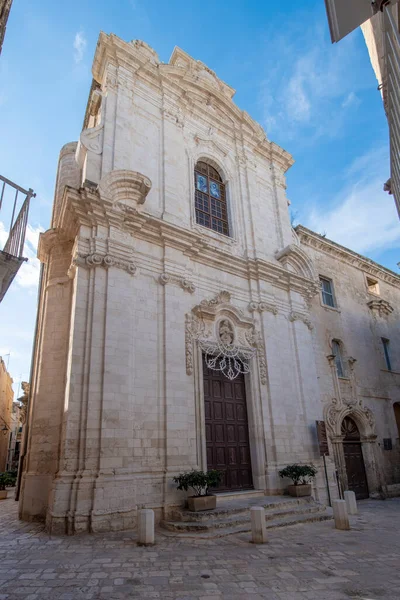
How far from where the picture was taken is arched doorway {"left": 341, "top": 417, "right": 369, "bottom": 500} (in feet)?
46.1

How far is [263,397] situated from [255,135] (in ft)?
37.1

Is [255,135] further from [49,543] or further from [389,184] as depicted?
[49,543]

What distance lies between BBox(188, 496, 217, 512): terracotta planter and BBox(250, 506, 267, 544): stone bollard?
5.26 ft

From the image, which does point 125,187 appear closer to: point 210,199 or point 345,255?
point 210,199

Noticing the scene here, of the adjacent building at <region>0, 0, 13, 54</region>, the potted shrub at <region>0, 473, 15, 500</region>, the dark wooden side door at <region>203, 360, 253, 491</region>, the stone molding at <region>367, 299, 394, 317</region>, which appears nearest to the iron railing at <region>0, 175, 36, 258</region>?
the adjacent building at <region>0, 0, 13, 54</region>

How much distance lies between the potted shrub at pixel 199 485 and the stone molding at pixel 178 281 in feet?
16.4

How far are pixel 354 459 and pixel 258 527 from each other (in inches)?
360

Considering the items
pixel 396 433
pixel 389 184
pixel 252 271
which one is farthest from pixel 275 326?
pixel 396 433

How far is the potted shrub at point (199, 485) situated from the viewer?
832 centimetres

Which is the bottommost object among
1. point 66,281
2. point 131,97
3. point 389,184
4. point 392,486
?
point 392,486

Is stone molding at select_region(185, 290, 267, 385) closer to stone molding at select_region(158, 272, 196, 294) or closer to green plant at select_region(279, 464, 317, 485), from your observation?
stone molding at select_region(158, 272, 196, 294)

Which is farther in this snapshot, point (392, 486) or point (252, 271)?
point (392, 486)

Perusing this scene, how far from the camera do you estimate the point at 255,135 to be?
16.7 metres

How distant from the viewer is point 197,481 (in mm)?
8398
